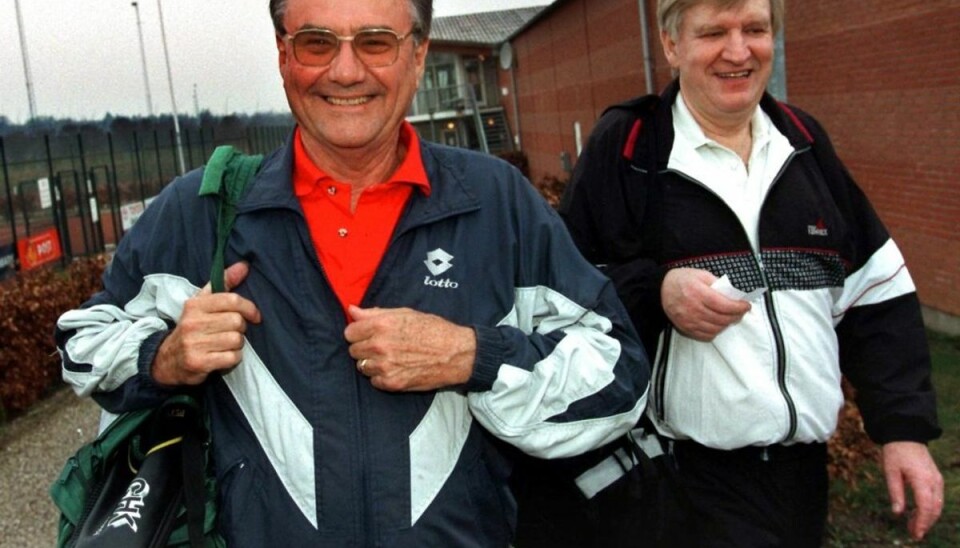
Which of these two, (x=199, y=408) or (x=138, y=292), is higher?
(x=138, y=292)

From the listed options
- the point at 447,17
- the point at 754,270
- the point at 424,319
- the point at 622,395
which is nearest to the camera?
the point at 424,319

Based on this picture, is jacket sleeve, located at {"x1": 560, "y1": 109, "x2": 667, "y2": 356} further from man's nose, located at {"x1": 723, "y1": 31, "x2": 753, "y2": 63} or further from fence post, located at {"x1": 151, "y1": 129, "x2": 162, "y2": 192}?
fence post, located at {"x1": 151, "y1": 129, "x2": 162, "y2": 192}

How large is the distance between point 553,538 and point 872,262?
3.87 feet

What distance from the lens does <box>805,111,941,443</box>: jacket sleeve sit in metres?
2.76

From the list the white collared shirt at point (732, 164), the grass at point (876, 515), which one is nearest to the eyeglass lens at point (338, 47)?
the white collared shirt at point (732, 164)

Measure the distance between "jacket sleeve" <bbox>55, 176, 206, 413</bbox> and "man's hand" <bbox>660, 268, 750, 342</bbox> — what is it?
46.9 inches

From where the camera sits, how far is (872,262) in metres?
2.81

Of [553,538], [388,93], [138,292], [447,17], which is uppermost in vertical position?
[447,17]

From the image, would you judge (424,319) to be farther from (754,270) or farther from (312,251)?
(754,270)

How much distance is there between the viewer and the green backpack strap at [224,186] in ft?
6.75

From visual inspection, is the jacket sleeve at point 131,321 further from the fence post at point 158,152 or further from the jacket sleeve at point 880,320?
the fence post at point 158,152

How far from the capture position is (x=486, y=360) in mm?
2027

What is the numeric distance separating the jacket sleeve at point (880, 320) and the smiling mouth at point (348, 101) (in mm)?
1363

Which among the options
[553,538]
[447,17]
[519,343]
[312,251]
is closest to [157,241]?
[312,251]
